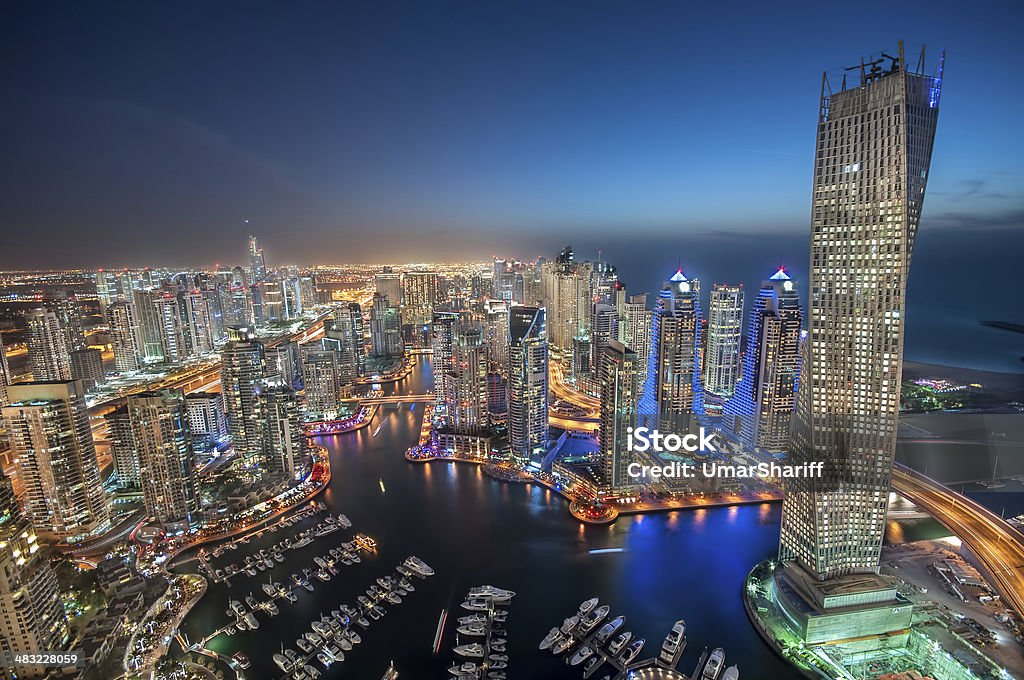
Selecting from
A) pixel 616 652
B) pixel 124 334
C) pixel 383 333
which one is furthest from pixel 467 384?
pixel 124 334

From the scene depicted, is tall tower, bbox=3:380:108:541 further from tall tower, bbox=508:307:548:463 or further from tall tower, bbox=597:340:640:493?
tall tower, bbox=597:340:640:493

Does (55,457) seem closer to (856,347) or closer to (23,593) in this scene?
(23,593)

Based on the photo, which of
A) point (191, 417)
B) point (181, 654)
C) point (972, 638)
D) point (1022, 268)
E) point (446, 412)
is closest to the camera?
point (972, 638)

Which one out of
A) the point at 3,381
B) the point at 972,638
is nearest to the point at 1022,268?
the point at 972,638

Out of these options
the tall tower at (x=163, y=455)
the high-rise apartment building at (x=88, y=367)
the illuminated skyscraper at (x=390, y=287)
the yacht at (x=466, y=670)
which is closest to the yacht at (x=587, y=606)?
the yacht at (x=466, y=670)

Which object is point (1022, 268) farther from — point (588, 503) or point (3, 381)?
point (3, 381)

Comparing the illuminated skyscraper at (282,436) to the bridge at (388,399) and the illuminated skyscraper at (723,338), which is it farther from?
the illuminated skyscraper at (723,338)
